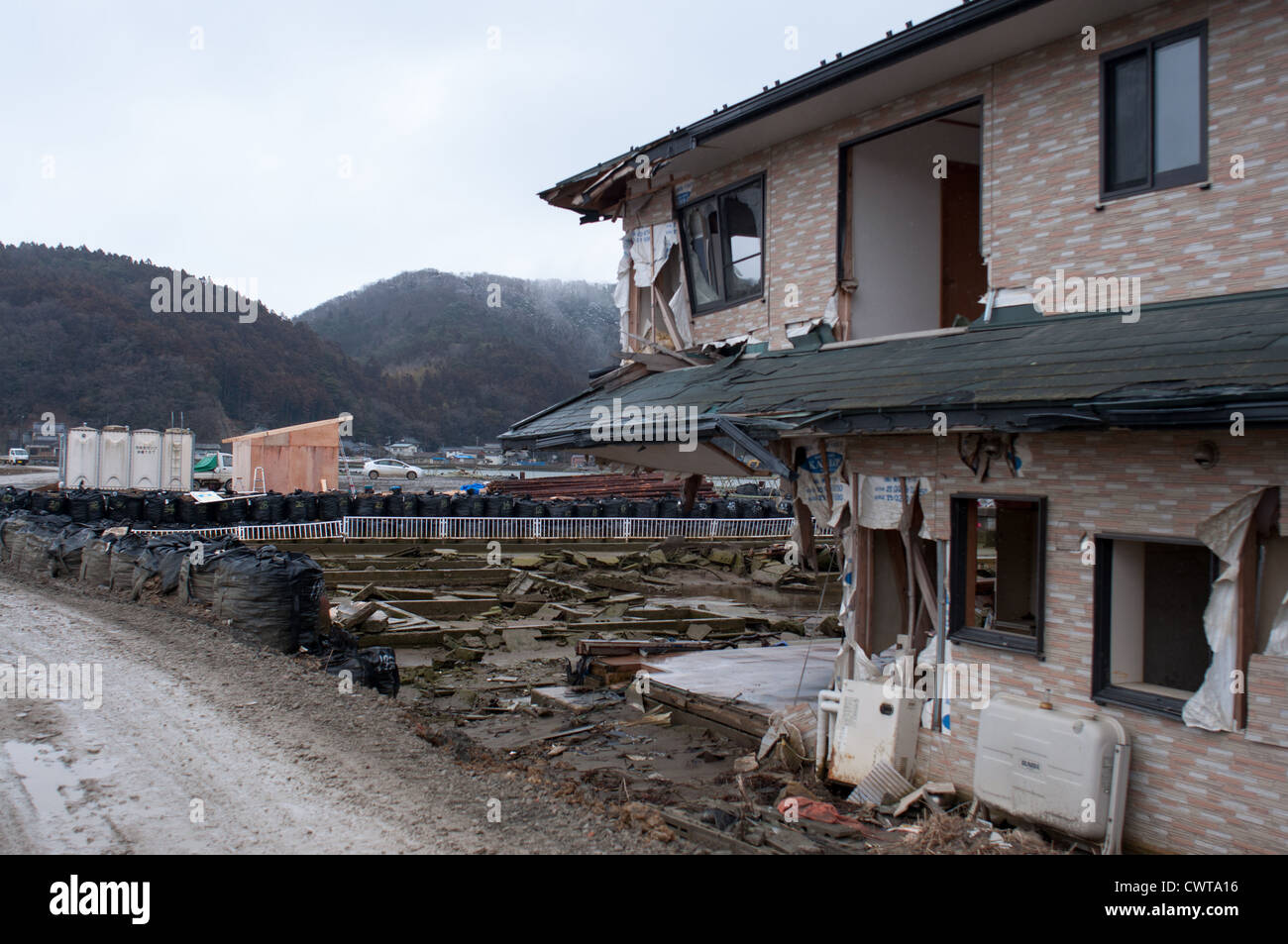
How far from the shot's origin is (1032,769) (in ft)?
23.2

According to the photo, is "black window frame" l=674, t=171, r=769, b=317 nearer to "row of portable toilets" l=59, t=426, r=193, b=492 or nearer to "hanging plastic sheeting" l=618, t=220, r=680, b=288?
"hanging plastic sheeting" l=618, t=220, r=680, b=288

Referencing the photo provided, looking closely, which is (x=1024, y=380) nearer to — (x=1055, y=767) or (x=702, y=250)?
(x=1055, y=767)

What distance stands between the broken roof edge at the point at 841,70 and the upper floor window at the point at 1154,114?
0.96m

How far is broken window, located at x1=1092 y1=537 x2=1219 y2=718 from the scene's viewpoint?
7.08 meters

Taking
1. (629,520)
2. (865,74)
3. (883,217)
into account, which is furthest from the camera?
(629,520)

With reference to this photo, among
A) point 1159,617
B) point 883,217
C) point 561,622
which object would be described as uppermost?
point 883,217

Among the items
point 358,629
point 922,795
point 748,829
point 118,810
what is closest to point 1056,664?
point 922,795

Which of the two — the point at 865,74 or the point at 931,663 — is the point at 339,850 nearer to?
the point at 931,663

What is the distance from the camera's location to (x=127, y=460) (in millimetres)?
37969

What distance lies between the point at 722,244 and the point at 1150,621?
23.5ft

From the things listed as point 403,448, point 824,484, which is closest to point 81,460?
point 824,484

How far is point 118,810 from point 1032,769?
6.34 metres

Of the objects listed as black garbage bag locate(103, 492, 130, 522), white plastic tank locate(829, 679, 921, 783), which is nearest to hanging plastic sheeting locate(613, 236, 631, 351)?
white plastic tank locate(829, 679, 921, 783)

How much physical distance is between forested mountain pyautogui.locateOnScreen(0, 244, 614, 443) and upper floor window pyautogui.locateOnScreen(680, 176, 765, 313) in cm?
8488
